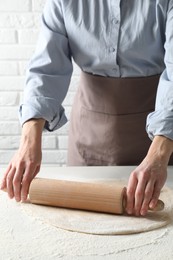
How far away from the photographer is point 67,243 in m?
0.78

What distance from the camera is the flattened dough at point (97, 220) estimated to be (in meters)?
0.81

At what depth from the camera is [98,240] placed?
79 centimetres

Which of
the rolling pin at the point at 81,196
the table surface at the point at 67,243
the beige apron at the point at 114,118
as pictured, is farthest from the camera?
the beige apron at the point at 114,118

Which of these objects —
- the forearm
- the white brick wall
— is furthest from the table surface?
the white brick wall

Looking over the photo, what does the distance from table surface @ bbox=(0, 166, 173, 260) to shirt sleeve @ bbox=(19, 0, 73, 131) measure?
0.27 metres

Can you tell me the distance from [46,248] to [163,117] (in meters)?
0.33

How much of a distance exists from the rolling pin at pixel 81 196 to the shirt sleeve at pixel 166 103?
0.13 meters

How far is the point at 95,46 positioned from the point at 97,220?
0.41 metres

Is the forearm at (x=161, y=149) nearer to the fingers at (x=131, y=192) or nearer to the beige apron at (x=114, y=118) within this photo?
the fingers at (x=131, y=192)

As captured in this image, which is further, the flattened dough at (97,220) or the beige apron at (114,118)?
the beige apron at (114,118)

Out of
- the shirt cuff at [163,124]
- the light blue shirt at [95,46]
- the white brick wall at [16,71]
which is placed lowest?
the white brick wall at [16,71]

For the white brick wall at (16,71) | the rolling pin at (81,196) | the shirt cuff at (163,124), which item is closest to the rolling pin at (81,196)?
the rolling pin at (81,196)

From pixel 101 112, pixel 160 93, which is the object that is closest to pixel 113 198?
pixel 160 93

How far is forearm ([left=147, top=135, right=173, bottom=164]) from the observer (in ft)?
2.88
